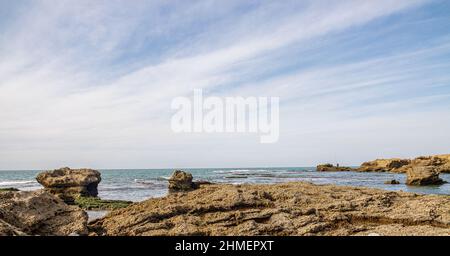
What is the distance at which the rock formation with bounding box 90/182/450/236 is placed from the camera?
10102 millimetres

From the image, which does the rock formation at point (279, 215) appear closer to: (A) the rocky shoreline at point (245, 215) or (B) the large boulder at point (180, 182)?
(A) the rocky shoreline at point (245, 215)

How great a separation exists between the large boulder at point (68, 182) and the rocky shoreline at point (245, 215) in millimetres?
35090

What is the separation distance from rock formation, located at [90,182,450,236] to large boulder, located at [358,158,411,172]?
116m

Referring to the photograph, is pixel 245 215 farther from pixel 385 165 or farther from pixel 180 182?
pixel 385 165

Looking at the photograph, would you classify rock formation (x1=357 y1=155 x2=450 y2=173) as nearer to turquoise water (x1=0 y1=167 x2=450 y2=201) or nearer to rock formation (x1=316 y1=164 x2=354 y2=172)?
rock formation (x1=316 y1=164 x2=354 y2=172)

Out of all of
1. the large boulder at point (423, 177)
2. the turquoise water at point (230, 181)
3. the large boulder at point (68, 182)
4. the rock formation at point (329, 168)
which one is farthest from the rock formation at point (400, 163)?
the large boulder at point (68, 182)

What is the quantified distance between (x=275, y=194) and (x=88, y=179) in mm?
37728

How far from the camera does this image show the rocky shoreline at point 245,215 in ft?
32.5

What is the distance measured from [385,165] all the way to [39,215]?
135m

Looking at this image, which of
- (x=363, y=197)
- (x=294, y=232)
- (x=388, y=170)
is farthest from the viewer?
(x=388, y=170)

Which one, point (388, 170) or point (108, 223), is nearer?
point (108, 223)
